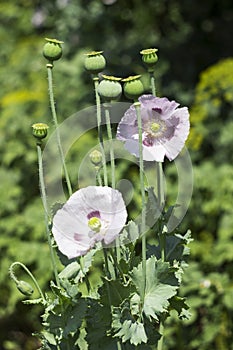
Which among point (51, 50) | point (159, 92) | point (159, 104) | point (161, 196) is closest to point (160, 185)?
point (161, 196)

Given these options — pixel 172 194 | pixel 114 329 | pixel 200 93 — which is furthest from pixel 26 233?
pixel 114 329

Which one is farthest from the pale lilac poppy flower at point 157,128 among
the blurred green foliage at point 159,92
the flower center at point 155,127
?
the blurred green foliage at point 159,92

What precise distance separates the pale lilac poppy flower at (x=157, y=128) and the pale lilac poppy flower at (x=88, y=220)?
0.10 metres

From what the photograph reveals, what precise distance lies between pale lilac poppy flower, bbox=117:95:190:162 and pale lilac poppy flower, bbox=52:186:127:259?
10cm

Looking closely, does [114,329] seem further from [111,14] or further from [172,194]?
[111,14]

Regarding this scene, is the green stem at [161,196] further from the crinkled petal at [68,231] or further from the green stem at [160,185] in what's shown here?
the crinkled petal at [68,231]

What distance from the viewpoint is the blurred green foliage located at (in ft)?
8.60

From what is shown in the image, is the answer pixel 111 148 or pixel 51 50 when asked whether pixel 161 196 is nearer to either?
pixel 111 148

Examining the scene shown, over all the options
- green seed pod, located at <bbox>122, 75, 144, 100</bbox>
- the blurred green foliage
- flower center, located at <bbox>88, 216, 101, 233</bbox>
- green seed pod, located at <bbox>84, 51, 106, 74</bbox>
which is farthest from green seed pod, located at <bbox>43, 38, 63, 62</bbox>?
the blurred green foliage

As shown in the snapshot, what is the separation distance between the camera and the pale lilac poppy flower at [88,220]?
1.29m

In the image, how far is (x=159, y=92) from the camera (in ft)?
12.4

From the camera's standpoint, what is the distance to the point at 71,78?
3.89 metres

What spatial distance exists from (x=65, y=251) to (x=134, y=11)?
3.22 metres

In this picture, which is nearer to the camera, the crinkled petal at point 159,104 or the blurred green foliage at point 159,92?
the crinkled petal at point 159,104
